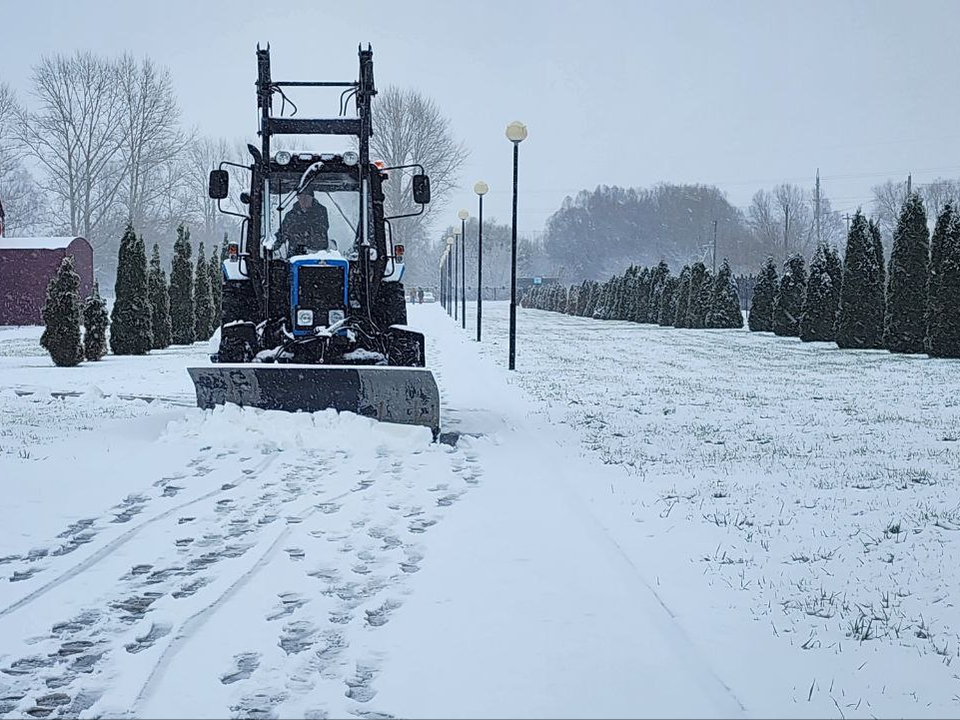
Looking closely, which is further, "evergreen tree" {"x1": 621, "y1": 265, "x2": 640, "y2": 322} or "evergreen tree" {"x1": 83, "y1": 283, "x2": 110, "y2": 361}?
"evergreen tree" {"x1": 621, "y1": 265, "x2": 640, "y2": 322}

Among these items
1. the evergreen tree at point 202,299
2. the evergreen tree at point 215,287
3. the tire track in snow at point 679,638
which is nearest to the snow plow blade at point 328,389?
the tire track in snow at point 679,638

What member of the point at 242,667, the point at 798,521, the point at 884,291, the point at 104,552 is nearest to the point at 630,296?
the point at 884,291

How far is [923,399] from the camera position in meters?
12.0

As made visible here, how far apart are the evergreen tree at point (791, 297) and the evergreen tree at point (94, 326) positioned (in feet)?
63.8

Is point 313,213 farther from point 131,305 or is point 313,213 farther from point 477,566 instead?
point 131,305

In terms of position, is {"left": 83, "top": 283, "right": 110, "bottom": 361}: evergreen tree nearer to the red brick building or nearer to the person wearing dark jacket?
the person wearing dark jacket

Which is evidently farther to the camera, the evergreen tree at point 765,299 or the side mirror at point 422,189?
the evergreen tree at point 765,299

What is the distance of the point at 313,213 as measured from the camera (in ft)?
32.1

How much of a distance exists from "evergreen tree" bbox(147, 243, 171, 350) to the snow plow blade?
46.7 ft

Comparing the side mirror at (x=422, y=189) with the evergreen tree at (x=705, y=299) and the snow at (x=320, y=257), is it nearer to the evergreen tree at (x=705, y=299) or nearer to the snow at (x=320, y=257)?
the snow at (x=320, y=257)

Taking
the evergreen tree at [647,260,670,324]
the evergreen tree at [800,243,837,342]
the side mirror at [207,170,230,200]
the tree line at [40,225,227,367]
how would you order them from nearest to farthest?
the side mirror at [207,170,230,200] < the tree line at [40,225,227,367] < the evergreen tree at [800,243,837,342] < the evergreen tree at [647,260,670,324]

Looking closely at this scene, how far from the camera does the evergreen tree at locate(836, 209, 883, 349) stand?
22641 mm

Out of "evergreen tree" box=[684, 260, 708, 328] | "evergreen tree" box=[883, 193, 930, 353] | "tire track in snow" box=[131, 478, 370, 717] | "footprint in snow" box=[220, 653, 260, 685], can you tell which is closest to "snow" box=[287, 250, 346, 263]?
"tire track in snow" box=[131, 478, 370, 717]

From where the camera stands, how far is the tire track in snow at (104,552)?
4.15 metres
